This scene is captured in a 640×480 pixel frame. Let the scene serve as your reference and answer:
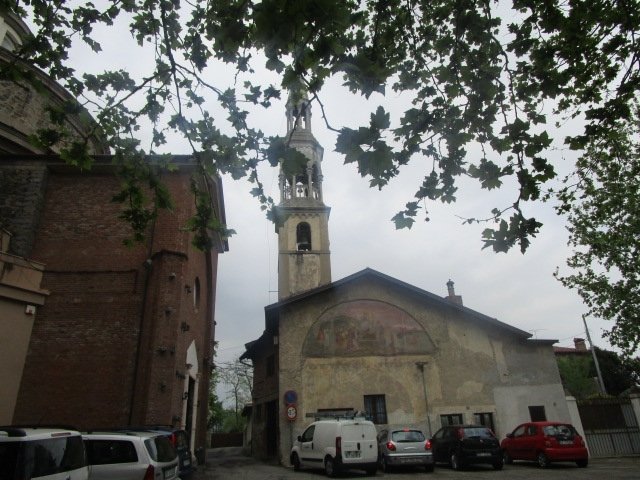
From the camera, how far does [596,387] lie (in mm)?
41094

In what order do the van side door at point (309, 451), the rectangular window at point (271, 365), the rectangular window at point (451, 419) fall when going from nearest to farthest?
the van side door at point (309, 451) < the rectangular window at point (451, 419) < the rectangular window at point (271, 365)

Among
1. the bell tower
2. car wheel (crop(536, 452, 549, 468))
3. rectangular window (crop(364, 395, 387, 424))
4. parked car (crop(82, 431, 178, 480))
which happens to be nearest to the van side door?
rectangular window (crop(364, 395, 387, 424))

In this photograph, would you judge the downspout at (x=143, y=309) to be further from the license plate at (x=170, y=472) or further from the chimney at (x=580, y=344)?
the chimney at (x=580, y=344)

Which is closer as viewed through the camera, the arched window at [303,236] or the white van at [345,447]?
the white van at [345,447]

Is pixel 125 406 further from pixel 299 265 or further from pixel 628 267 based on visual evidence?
pixel 299 265

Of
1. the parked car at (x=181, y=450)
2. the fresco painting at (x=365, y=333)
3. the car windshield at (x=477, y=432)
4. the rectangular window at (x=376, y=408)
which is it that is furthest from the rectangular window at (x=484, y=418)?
the parked car at (x=181, y=450)

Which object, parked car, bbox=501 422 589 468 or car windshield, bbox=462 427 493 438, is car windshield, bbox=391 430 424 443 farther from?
parked car, bbox=501 422 589 468

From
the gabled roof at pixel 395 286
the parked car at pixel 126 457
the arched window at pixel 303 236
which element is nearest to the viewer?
the parked car at pixel 126 457

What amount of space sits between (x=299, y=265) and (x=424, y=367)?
54.7ft

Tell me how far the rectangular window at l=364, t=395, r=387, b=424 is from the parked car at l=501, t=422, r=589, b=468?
554 cm

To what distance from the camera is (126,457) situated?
25.8 feet

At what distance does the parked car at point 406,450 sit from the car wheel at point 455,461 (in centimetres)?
93

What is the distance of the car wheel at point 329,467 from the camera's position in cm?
1357

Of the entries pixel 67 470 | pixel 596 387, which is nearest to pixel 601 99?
pixel 67 470
